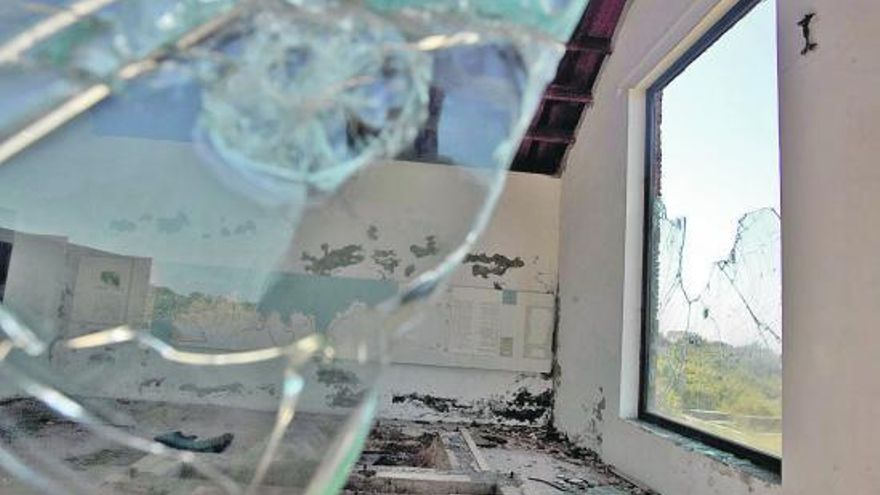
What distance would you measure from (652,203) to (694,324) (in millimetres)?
625

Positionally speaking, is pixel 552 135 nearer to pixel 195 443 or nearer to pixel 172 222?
pixel 172 222

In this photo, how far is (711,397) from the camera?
1994mm

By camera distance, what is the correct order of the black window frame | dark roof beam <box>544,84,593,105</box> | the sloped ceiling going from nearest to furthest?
the black window frame
the sloped ceiling
dark roof beam <box>544,84,593,105</box>

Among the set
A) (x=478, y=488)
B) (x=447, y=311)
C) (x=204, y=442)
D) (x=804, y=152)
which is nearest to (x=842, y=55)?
(x=804, y=152)

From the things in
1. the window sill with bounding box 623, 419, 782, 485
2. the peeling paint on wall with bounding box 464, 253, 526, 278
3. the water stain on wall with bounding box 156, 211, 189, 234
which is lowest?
the window sill with bounding box 623, 419, 782, 485

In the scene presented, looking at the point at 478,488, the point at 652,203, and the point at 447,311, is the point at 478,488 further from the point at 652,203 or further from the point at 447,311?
the point at 447,311

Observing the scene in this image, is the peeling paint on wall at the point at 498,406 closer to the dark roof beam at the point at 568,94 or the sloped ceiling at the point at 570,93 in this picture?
the sloped ceiling at the point at 570,93

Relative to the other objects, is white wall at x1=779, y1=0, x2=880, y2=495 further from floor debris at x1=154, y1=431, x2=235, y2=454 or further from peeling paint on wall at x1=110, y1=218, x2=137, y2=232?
peeling paint on wall at x1=110, y1=218, x2=137, y2=232

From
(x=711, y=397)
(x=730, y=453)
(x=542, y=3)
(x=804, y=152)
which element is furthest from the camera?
(x=711, y=397)

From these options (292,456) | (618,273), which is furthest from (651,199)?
(292,456)

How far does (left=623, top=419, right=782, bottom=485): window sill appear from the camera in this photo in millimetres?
1586

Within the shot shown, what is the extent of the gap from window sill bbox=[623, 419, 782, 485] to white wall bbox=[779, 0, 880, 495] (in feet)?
0.38

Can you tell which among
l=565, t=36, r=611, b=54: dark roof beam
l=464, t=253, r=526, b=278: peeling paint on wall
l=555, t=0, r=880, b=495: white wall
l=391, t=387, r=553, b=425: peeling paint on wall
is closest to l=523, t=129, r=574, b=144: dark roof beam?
l=565, t=36, r=611, b=54: dark roof beam

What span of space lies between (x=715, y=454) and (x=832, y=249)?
0.77 meters
